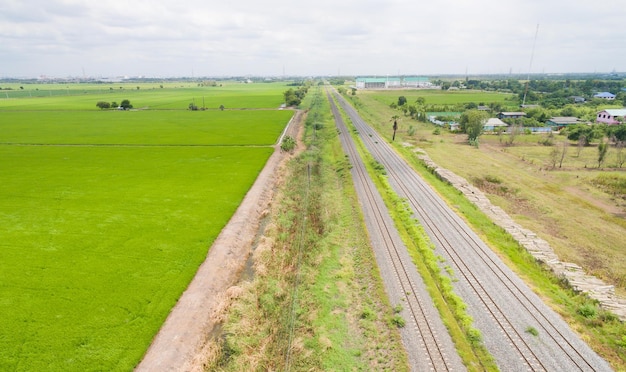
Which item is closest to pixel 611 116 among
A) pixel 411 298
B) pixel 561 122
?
pixel 561 122

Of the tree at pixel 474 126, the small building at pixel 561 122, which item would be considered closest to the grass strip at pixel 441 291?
the tree at pixel 474 126

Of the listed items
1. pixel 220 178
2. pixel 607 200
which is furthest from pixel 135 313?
pixel 607 200

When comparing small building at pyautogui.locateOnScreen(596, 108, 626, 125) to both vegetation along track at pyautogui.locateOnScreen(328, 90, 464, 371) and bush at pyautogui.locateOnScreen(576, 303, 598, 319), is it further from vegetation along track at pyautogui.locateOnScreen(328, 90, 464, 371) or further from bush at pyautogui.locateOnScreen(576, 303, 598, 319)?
bush at pyautogui.locateOnScreen(576, 303, 598, 319)

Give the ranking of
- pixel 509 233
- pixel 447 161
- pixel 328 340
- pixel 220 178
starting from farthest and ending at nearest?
1. pixel 447 161
2. pixel 220 178
3. pixel 509 233
4. pixel 328 340

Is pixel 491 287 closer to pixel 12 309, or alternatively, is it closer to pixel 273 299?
pixel 273 299

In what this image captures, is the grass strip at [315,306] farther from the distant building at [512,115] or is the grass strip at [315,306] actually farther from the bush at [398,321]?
the distant building at [512,115]

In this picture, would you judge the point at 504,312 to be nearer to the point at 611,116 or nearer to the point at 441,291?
the point at 441,291

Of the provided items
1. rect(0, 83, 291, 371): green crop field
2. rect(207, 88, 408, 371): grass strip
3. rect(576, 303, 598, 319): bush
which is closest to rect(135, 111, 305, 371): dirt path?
rect(0, 83, 291, 371): green crop field
